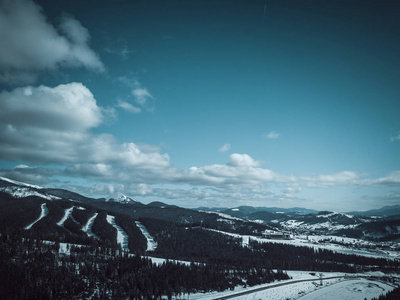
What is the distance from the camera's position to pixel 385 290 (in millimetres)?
134500

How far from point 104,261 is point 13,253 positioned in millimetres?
59823

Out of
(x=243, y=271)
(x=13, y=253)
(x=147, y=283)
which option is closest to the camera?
(x=147, y=283)

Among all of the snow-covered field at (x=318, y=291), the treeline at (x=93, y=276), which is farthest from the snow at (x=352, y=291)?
the treeline at (x=93, y=276)

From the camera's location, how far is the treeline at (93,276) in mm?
115312

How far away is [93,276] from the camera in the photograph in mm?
134500

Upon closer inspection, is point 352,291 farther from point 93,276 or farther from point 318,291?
point 93,276

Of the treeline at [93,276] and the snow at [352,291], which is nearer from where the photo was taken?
the treeline at [93,276]

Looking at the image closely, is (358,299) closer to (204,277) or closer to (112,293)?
(204,277)

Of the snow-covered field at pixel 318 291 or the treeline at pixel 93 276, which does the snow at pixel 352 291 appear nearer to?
the snow-covered field at pixel 318 291

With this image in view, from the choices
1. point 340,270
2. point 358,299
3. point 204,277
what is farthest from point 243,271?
point 340,270

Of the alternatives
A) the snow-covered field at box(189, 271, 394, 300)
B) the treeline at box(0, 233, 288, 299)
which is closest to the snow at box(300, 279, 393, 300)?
the snow-covered field at box(189, 271, 394, 300)

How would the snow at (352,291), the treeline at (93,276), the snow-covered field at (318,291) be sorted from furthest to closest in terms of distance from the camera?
the snow at (352,291)
the treeline at (93,276)
the snow-covered field at (318,291)

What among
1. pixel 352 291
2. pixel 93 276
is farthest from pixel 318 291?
pixel 93 276

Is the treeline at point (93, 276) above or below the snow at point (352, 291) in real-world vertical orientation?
above
